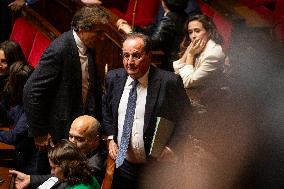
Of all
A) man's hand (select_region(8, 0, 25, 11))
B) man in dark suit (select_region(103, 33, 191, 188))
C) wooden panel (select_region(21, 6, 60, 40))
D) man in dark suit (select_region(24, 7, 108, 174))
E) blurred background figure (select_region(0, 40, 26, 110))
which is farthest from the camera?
man's hand (select_region(8, 0, 25, 11))

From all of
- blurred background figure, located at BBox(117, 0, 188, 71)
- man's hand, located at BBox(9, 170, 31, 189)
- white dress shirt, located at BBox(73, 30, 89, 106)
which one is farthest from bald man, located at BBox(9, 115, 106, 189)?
blurred background figure, located at BBox(117, 0, 188, 71)

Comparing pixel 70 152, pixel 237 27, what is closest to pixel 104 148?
pixel 70 152

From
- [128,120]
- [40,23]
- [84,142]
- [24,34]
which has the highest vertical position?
[128,120]

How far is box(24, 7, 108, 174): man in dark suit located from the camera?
3.04 metres

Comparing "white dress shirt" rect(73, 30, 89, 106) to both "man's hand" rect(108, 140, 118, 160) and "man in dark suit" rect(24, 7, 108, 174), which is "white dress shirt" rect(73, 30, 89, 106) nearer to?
"man in dark suit" rect(24, 7, 108, 174)

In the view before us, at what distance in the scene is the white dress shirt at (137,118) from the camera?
111 inches

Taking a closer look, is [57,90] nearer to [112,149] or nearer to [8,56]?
[112,149]

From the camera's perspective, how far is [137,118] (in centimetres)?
282

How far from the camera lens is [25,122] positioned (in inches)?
132

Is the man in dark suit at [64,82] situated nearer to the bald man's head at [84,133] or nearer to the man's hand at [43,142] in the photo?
the man's hand at [43,142]

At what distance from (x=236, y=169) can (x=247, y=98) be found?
0.44m

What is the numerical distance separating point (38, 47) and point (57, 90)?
1611 mm

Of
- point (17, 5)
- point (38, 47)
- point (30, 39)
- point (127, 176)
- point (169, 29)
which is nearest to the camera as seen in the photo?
point (127, 176)

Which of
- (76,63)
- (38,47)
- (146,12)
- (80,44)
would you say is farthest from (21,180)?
(146,12)
